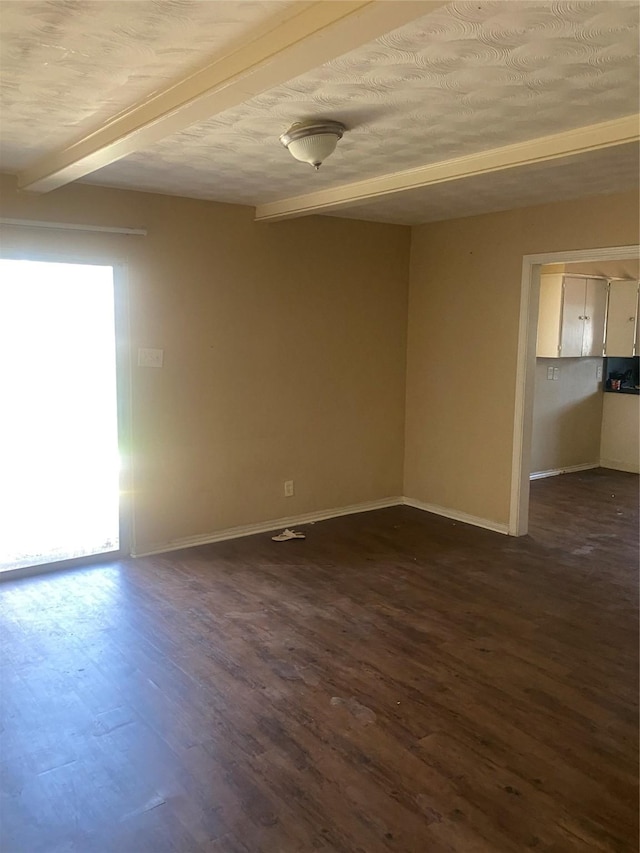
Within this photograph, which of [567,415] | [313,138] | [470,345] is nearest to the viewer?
[313,138]

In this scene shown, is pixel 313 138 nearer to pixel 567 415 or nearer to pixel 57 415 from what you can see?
pixel 57 415

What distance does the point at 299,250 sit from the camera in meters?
5.06

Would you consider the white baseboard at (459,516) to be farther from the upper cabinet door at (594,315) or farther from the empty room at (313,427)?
the upper cabinet door at (594,315)

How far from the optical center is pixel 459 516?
5473mm

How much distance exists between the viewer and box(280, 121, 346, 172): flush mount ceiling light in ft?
8.89

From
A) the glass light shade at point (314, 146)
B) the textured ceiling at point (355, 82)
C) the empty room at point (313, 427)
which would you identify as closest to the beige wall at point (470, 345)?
the empty room at point (313, 427)

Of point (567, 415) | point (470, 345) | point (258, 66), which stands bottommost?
point (567, 415)

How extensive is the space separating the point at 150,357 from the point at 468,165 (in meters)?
2.33

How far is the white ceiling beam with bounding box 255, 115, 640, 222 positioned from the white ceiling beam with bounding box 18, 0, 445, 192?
102 cm

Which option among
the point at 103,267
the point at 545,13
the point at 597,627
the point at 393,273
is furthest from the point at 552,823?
the point at 393,273

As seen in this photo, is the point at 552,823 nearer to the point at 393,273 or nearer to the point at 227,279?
the point at 227,279

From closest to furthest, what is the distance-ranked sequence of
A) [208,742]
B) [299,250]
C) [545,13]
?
[545,13] < [208,742] < [299,250]

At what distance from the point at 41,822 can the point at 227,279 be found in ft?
11.3

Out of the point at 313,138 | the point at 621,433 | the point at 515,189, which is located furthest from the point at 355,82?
the point at 621,433
